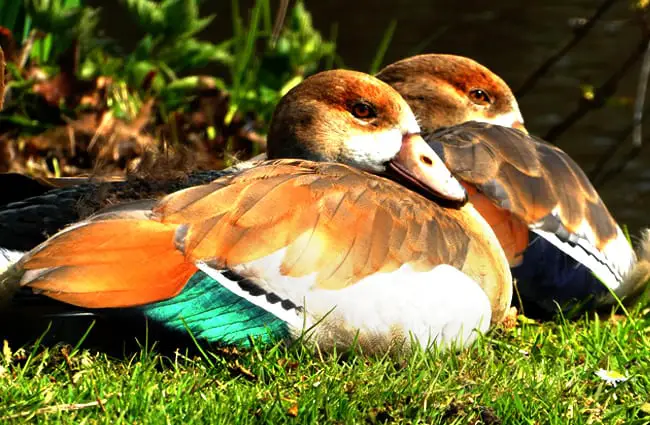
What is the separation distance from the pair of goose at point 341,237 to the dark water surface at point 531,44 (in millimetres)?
3019

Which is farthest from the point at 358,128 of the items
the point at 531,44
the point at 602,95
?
the point at 531,44

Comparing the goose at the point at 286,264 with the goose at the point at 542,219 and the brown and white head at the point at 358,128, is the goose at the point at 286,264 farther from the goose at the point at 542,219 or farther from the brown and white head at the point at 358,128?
the goose at the point at 542,219

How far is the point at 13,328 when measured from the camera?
414 centimetres

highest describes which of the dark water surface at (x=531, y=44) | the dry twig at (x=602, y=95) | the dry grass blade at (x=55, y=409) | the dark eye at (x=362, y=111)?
the dark eye at (x=362, y=111)

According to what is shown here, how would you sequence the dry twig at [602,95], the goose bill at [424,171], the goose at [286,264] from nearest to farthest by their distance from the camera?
the goose at [286,264] < the goose bill at [424,171] < the dry twig at [602,95]

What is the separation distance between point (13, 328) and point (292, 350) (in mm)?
896

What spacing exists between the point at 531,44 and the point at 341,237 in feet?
21.6

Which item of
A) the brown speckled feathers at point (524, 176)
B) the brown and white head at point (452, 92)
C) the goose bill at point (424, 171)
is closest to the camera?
the goose bill at point (424, 171)

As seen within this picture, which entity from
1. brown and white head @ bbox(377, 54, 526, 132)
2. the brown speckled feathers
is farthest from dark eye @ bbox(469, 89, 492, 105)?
the brown speckled feathers

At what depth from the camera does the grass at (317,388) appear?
11.9 ft

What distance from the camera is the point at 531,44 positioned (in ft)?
34.3

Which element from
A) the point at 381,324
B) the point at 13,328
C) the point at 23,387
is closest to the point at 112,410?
the point at 23,387

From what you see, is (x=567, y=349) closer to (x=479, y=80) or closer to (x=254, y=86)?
(x=479, y=80)

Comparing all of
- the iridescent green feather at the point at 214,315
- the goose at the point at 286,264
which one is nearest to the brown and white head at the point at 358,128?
the goose at the point at 286,264
